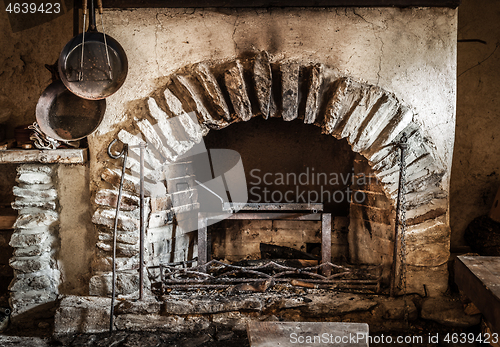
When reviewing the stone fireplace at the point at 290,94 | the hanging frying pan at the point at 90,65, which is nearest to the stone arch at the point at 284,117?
the stone fireplace at the point at 290,94

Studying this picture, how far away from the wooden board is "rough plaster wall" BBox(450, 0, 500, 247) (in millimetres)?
2005

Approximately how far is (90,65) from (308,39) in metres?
1.50

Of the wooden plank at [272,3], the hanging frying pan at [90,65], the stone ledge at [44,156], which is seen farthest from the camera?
the stone ledge at [44,156]

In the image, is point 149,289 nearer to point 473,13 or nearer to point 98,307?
point 98,307

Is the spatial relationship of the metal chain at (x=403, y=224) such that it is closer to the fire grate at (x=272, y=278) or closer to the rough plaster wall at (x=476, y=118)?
the fire grate at (x=272, y=278)

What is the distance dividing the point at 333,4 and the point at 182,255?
7.69 feet

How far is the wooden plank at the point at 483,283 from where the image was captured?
163 cm

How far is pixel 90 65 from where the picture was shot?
2.46m

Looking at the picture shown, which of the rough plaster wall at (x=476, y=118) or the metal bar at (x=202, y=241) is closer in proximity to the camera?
the metal bar at (x=202, y=241)

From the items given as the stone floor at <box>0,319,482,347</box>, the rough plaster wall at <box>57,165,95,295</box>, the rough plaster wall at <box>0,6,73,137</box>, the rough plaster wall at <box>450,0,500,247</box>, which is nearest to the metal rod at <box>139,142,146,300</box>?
the stone floor at <box>0,319,482,347</box>

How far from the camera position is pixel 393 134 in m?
2.62

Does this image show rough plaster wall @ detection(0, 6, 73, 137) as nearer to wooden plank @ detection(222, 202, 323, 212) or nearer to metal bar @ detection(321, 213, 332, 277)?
wooden plank @ detection(222, 202, 323, 212)

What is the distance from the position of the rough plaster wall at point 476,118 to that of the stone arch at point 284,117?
858 millimetres

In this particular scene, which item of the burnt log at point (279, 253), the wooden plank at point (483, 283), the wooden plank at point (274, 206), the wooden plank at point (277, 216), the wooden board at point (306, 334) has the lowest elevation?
the wooden board at point (306, 334)
